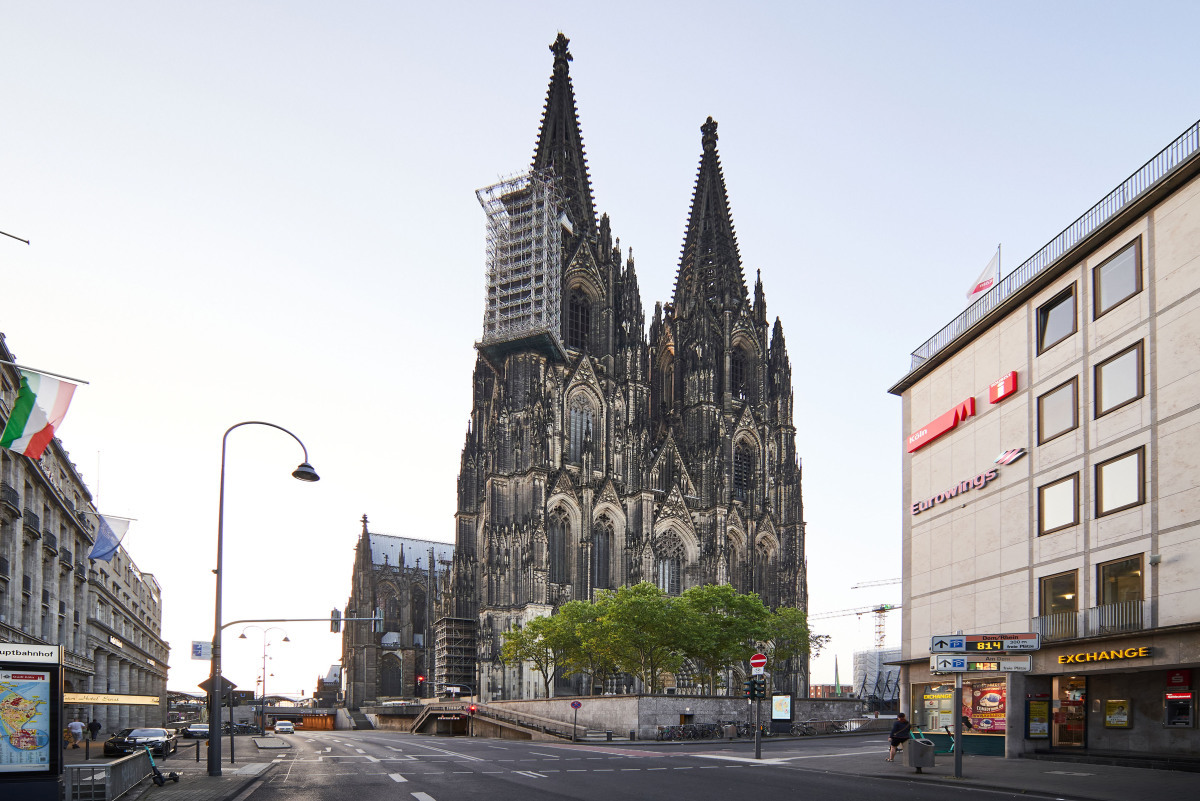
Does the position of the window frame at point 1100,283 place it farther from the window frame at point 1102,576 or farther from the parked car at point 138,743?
the parked car at point 138,743

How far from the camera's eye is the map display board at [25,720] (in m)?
15.5

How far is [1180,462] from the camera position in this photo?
25.6m

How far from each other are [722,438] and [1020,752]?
6852 centimetres

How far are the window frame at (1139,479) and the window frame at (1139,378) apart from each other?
129 cm

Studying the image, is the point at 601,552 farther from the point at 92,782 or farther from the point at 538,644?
the point at 92,782

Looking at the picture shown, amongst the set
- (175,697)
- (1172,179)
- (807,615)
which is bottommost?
(175,697)

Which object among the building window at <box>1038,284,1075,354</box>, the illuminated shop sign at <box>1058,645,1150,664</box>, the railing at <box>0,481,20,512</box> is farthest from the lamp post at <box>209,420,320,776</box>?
the building window at <box>1038,284,1075,354</box>

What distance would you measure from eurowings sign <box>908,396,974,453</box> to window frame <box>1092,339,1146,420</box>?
657 cm

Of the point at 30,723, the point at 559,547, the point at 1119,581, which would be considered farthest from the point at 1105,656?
the point at 559,547

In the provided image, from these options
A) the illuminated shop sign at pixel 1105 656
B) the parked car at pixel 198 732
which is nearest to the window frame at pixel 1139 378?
the illuminated shop sign at pixel 1105 656

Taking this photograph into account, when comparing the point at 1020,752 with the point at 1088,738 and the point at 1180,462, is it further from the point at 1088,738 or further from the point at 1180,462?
the point at 1180,462

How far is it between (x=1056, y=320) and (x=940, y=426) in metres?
7.04

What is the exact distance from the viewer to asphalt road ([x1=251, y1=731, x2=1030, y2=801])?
1980 cm

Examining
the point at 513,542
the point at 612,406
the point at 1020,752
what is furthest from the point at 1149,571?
the point at 612,406
